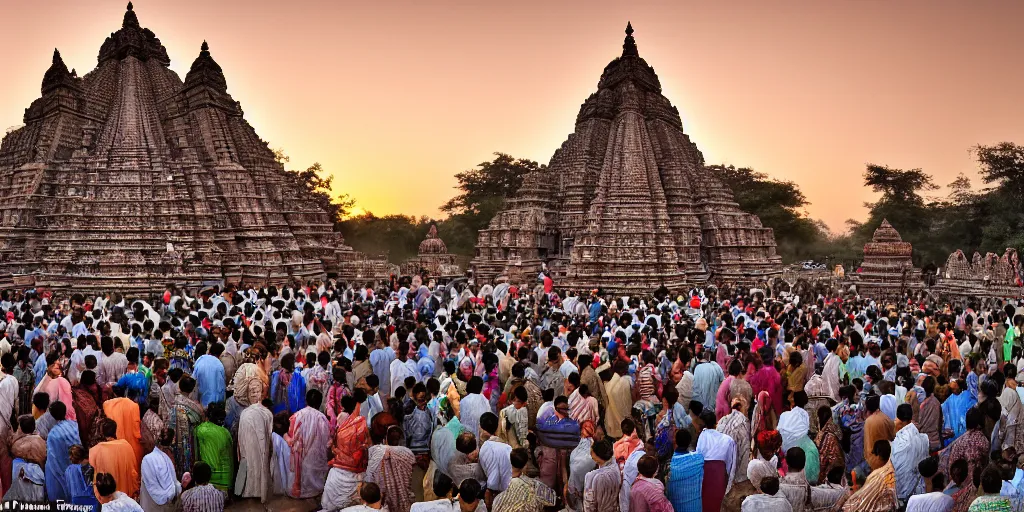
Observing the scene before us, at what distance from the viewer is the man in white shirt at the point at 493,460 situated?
6.34m

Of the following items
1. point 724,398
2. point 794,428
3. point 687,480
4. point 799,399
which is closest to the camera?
point 687,480

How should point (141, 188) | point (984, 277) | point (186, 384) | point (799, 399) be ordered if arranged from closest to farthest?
point (799, 399) → point (186, 384) → point (141, 188) → point (984, 277)

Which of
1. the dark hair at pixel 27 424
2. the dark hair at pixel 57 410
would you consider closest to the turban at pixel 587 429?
the dark hair at pixel 57 410

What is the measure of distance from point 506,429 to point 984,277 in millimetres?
25061

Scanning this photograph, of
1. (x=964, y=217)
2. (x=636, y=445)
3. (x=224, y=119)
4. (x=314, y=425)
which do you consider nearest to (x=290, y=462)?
(x=314, y=425)

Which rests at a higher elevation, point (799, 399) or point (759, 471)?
point (799, 399)

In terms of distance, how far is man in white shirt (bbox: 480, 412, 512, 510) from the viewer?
6336 millimetres

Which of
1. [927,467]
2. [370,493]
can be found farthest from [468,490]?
[927,467]

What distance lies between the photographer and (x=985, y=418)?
284 inches

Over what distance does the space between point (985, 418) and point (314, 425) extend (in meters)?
6.83

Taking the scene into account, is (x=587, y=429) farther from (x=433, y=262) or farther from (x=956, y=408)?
(x=433, y=262)

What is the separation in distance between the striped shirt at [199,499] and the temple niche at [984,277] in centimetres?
2677

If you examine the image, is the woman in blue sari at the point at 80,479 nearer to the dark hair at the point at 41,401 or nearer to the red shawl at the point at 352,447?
the dark hair at the point at 41,401

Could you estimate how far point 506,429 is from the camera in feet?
24.0
